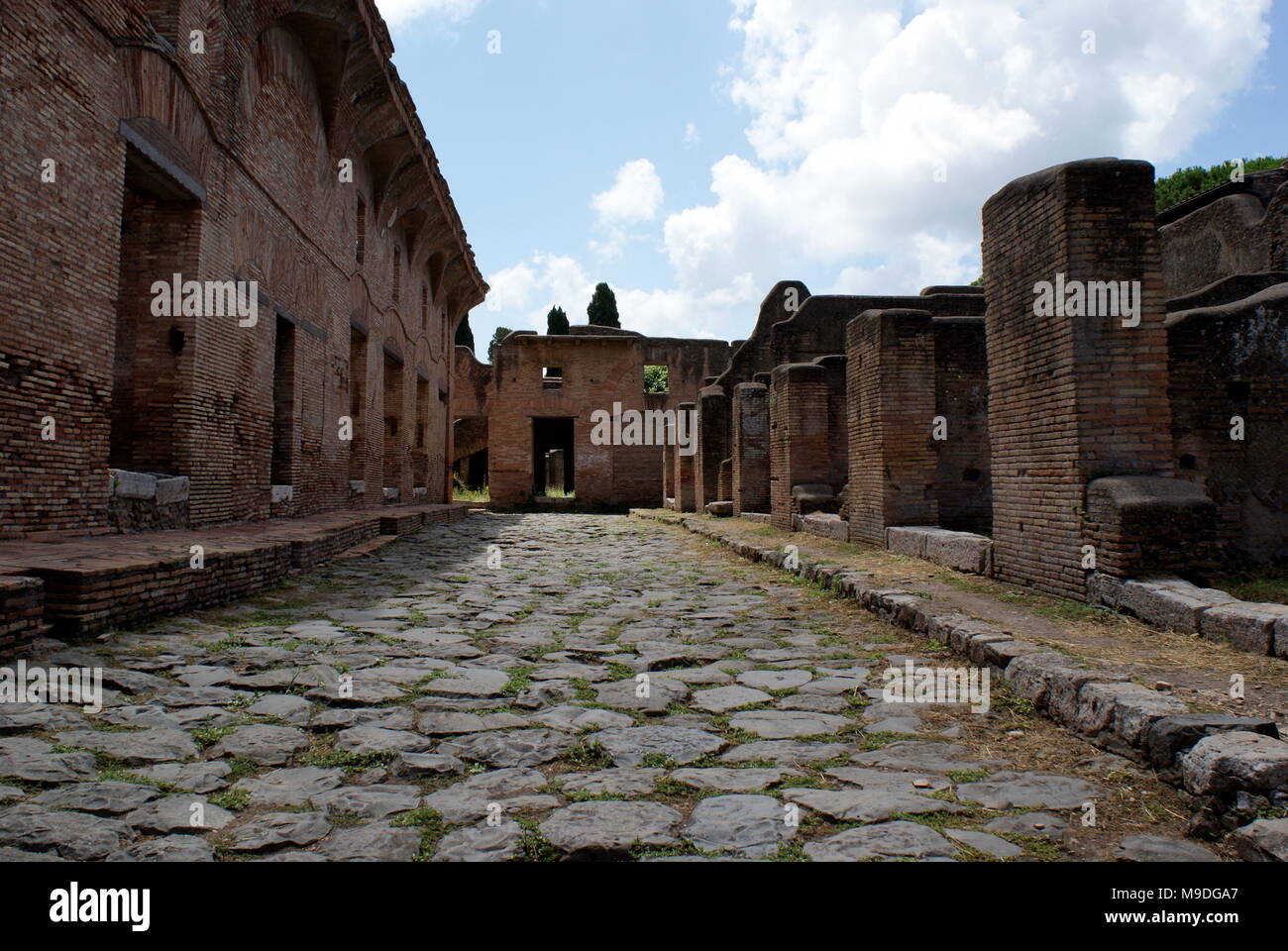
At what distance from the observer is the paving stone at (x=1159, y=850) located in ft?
6.84

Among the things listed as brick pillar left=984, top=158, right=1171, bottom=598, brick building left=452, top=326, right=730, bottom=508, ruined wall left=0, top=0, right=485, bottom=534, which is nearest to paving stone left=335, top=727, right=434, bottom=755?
brick pillar left=984, top=158, right=1171, bottom=598

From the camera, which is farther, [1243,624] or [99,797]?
[1243,624]

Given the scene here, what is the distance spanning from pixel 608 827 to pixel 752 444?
42.1 ft

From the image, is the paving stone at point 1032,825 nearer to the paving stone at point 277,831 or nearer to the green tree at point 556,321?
the paving stone at point 277,831

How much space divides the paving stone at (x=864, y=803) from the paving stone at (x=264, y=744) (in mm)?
1700

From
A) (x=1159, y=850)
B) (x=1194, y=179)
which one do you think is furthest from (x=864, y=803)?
(x=1194, y=179)

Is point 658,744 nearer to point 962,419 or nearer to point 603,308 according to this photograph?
point 962,419

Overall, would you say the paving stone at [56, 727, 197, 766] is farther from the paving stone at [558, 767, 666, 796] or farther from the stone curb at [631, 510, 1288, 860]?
the stone curb at [631, 510, 1288, 860]

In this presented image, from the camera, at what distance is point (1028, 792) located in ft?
8.31

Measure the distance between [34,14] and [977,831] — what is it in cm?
773

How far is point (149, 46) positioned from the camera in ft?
23.4

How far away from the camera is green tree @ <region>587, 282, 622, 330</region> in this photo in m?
41.6

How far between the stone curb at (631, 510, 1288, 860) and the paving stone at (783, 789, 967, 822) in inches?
29.2
